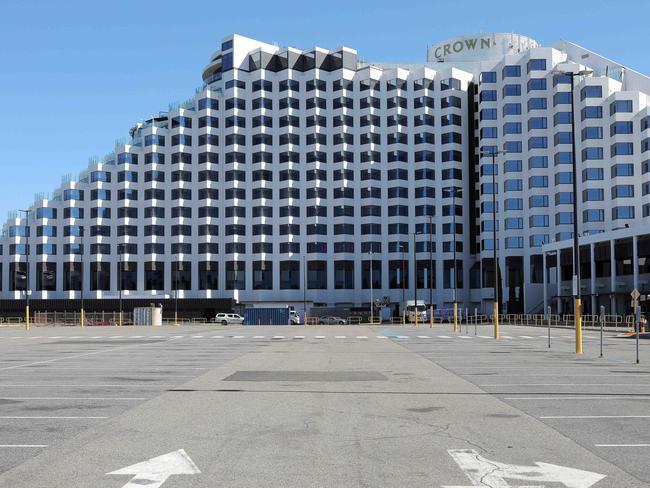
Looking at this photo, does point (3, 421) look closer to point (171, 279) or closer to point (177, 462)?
point (177, 462)

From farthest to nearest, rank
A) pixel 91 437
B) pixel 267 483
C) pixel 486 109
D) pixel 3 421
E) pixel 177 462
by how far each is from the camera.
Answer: pixel 486 109 → pixel 3 421 → pixel 91 437 → pixel 177 462 → pixel 267 483

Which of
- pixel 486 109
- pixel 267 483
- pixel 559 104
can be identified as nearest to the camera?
pixel 267 483

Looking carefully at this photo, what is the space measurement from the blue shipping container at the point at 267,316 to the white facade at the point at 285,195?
26005 mm

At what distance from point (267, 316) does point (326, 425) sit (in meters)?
86.3

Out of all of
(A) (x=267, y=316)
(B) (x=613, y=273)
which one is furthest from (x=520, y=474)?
(A) (x=267, y=316)

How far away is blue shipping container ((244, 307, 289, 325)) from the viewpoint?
96.9 m

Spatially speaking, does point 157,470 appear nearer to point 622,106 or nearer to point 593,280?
point 593,280

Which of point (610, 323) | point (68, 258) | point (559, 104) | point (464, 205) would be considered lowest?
point (610, 323)

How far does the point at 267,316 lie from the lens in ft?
320

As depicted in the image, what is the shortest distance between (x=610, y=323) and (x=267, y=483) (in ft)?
242

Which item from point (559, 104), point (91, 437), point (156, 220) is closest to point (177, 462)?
point (91, 437)

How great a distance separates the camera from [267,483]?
25.8ft

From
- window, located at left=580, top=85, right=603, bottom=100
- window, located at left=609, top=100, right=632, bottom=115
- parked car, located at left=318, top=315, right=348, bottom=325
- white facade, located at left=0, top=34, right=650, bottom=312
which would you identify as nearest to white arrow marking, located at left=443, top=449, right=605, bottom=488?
parked car, located at left=318, top=315, right=348, bottom=325

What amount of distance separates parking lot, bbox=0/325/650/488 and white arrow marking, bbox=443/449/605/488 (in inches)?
1.4
